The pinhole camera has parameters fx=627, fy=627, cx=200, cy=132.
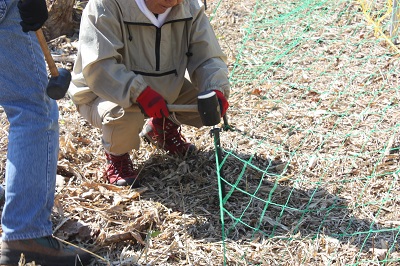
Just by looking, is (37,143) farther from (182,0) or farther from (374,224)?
(374,224)

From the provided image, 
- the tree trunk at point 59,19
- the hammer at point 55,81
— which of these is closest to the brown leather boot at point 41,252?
the hammer at point 55,81

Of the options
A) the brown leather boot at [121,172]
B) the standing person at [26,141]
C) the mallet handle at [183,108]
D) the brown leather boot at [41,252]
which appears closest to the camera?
the standing person at [26,141]

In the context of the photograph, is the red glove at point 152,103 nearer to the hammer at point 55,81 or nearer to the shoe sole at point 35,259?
the hammer at point 55,81

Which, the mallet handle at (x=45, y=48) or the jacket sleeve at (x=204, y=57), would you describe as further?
the jacket sleeve at (x=204, y=57)

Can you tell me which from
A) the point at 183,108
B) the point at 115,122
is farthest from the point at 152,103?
the point at 115,122

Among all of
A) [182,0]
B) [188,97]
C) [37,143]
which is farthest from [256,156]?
[37,143]

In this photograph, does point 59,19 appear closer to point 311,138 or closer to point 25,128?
point 311,138

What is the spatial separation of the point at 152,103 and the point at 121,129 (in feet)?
1.13

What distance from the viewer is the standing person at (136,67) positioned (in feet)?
10.2

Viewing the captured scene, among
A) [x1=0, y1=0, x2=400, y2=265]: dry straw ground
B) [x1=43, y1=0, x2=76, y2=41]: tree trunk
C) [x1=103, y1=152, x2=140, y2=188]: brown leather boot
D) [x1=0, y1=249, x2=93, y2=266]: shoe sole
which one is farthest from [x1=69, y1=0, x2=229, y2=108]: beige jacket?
[x1=43, y1=0, x2=76, y2=41]: tree trunk

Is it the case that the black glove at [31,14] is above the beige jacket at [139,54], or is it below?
above

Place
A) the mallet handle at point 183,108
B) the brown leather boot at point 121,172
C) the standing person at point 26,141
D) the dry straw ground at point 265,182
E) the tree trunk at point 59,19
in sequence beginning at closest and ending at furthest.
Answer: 1. the standing person at point 26,141
2. the dry straw ground at point 265,182
3. the mallet handle at point 183,108
4. the brown leather boot at point 121,172
5. the tree trunk at point 59,19

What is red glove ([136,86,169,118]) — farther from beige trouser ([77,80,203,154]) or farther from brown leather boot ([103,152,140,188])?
brown leather boot ([103,152,140,188])

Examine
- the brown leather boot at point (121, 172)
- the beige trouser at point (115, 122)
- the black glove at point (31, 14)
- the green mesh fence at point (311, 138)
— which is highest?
the black glove at point (31, 14)
